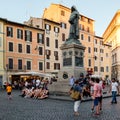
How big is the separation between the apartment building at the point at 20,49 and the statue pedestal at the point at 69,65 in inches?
895

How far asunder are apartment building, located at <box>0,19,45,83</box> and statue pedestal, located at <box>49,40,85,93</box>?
895 inches

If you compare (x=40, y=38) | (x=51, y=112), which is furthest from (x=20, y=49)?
(x=51, y=112)

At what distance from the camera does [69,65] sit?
2367cm

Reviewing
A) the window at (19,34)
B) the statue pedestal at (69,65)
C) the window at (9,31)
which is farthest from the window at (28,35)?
the statue pedestal at (69,65)

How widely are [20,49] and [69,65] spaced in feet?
91.9

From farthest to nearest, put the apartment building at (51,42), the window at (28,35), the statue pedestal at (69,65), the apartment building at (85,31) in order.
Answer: the apartment building at (85,31)
the apartment building at (51,42)
the window at (28,35)
the statue pedestal at (69,65)

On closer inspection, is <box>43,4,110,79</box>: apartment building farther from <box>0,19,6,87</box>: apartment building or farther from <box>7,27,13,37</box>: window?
<box>0,19,6,87</box>: apartment building

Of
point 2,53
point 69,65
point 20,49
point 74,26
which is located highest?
point 20,49

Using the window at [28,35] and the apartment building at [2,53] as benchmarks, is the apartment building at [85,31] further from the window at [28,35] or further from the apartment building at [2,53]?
the apartment building at [2,53]

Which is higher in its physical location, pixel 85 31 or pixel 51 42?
pixel 85 31

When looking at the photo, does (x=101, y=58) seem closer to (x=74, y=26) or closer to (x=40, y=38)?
(x=40, y=38)

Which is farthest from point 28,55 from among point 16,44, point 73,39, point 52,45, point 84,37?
point 73,39

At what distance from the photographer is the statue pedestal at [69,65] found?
23406mm

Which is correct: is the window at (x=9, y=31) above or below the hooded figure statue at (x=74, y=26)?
above
